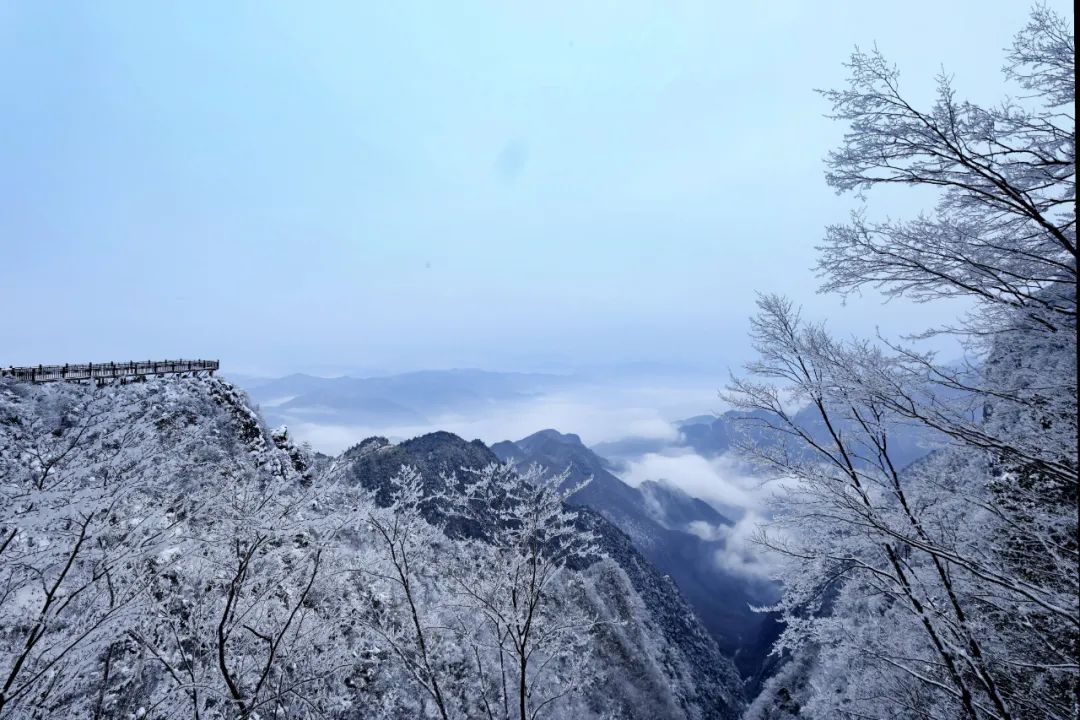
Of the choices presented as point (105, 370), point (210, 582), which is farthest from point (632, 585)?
point (105, 370)

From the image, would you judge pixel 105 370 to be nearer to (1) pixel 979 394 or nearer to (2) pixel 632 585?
(1) pixel 979 394

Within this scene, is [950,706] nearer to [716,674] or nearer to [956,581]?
[956,581]

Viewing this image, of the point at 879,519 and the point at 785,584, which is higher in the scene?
the point at 879,519

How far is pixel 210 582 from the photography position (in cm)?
1255

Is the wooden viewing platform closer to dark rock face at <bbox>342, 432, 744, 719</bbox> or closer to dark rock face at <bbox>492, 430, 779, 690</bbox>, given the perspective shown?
dark rock face at <bbox>342, 432, 744, 719</bbox>

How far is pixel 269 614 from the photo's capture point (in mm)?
11836

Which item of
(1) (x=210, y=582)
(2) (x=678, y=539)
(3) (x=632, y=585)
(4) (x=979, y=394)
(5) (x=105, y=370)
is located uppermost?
(4) (x=979, y=394)

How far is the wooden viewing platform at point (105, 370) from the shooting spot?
62.4 feet

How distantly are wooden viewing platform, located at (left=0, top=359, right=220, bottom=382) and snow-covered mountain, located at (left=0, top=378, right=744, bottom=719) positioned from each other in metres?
0.73

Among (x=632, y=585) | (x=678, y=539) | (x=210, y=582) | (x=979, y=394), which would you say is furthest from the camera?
(x=678, y=539)

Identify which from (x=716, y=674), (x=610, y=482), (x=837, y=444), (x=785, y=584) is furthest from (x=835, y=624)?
(x=610, y=482)

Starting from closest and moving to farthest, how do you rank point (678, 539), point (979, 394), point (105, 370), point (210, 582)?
point (979, 394) < point (210, 582) < point (105, 370) < point (678, 539)

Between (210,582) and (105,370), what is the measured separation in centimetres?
1682

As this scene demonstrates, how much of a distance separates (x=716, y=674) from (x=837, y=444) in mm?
53422
